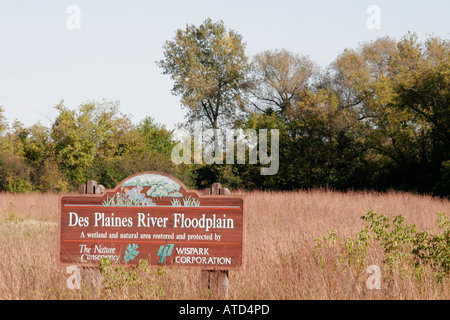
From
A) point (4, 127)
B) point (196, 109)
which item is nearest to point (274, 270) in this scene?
point (196, 109)

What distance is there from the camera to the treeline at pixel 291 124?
88.8ft

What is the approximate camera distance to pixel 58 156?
109ft

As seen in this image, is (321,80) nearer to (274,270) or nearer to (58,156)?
(58,156)

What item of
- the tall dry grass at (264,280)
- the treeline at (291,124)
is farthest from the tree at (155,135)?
the tall dry grass at (264,280)

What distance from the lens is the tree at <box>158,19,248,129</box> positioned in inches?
1435

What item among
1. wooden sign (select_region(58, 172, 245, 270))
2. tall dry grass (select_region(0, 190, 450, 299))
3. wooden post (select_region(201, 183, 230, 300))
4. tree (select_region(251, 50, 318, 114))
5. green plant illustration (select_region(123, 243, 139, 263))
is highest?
tree (select_region(251, 50, 318, 114))

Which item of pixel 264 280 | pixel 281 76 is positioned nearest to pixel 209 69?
pixel 281 76

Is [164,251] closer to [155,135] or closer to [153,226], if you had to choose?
[153,226]

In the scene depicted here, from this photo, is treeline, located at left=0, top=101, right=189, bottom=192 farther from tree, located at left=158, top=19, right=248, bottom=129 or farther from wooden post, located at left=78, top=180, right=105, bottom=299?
wooden post, located at left=78, top=180, right=105, bottom=299

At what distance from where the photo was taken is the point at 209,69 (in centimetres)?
3722

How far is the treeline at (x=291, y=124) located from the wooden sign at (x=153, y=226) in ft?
66.0

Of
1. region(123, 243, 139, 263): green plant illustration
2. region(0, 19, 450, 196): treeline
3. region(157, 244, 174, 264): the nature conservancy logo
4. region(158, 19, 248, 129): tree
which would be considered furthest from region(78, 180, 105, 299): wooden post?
region(158, 19, 248, 129): tree

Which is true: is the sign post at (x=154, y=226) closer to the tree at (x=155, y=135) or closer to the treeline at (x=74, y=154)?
the treeline at (x=74, y=154)
